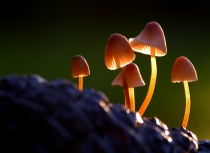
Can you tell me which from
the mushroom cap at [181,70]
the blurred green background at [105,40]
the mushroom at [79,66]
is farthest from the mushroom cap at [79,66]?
the blurred green background at [105,40]

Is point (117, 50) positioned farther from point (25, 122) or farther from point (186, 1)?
point (186, 1)

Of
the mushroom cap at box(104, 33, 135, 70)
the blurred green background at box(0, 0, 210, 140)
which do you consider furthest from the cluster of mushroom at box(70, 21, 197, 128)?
the blurred green background at box(0, 0, 210, 140)

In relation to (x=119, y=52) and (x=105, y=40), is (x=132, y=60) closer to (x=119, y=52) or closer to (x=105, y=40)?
(x=119, y=52)

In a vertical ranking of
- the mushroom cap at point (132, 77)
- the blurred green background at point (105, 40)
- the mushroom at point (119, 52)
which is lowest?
the blurred green background at point (105, 40)

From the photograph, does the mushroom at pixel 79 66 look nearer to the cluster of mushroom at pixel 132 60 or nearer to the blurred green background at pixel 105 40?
the cluster of mushroom at pixel 132 60

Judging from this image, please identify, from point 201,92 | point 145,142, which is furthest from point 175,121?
point 145,142

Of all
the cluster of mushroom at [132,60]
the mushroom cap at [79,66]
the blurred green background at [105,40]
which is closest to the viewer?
the cluster of mushroom at [132,60]

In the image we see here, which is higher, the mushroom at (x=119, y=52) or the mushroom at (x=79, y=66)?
the mushroom at (x=119, y=52)
